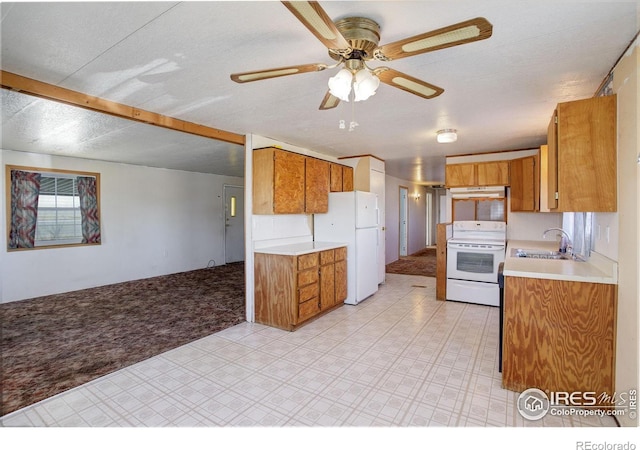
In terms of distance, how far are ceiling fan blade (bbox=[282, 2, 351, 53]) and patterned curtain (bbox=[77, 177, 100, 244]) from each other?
5.68m

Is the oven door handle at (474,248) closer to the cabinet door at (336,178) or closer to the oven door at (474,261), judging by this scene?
the oven door at (474,261)

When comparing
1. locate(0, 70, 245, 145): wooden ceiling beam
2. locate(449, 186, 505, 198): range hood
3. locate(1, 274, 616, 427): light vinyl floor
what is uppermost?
locate(0, 70, 245, 145): wooden ceiling beam

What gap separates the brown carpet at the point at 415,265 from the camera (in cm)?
690

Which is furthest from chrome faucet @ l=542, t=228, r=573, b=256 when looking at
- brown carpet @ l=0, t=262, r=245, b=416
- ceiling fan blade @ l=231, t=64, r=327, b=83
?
brown carpet @ l=0, t=262, r=245, b=416

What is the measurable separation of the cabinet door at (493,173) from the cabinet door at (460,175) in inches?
3.3

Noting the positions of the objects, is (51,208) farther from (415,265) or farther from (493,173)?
(415,265)

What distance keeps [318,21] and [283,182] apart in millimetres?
2725

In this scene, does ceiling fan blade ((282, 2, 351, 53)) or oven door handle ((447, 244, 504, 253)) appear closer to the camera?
ceiling fan blade ((282, 2, 351, 53))

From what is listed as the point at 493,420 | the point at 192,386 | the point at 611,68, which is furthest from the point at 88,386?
the point at 611,68

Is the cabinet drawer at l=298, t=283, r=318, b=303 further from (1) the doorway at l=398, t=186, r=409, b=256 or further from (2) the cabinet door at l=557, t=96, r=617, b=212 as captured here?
(1) the doorway at l=398, t=186, r=409, b=256

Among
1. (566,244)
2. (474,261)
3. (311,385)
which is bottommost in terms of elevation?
(311,385)

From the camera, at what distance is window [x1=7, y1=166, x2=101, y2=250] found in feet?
15.6

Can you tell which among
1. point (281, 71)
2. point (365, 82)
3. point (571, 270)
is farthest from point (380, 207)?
point (281, 71)

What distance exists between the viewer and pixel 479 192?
495 centimetres
